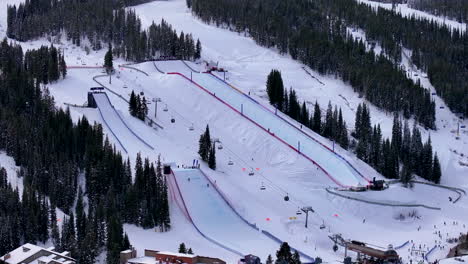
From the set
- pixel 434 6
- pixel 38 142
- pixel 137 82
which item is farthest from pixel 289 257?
pixel 434 6

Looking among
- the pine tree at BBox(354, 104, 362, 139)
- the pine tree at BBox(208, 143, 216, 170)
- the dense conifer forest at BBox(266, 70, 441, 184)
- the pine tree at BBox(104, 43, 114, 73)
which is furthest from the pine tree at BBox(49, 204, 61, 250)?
the pine tree at BBox(104, 43, 114, 73)

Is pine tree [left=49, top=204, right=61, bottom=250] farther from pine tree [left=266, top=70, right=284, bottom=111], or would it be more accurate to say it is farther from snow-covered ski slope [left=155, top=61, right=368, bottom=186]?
pine tree [left=266, top=70, right=284, bottom=111]

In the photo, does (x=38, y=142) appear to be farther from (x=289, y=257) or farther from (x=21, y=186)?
(x=289, y=257)

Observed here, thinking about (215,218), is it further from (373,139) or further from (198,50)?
(198,50)

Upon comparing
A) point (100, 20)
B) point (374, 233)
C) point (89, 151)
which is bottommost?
point (374, 233)

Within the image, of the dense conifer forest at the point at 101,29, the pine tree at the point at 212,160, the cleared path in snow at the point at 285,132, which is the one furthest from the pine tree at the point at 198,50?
the pine tree at the point at 212,160

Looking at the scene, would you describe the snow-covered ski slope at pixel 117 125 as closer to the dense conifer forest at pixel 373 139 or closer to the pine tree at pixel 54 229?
the pine tree at pixel 54 229
